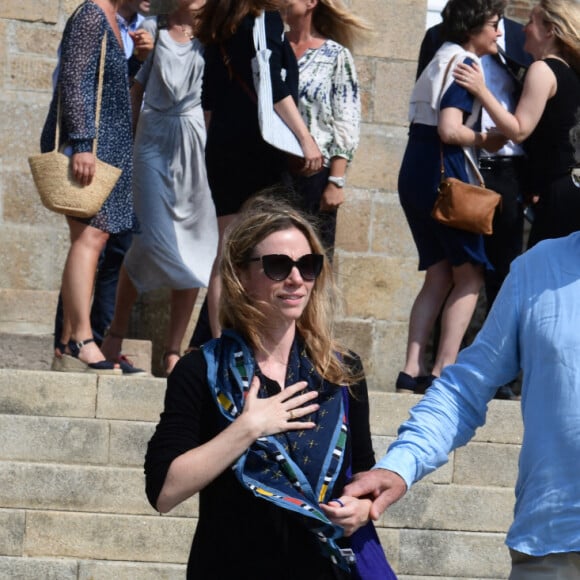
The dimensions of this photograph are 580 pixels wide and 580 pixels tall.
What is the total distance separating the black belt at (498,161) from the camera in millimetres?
6633

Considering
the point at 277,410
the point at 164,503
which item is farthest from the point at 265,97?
the point at 164,503

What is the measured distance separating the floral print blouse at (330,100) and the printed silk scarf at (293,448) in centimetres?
338

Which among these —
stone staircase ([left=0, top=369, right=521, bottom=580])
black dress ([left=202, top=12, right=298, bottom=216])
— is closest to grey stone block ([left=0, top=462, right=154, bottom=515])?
stone staircase ([left=0, top=369, right=521, bottom=580])

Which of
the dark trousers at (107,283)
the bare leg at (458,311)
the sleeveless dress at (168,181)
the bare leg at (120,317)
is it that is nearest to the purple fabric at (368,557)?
the bare leg at (458,311)

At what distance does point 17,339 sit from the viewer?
24.8 feet

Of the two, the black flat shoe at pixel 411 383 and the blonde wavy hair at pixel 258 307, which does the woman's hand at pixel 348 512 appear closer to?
the blonde wavy hair at pixel 258 307

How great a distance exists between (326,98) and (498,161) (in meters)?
0.83

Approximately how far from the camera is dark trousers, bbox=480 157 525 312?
6.61m

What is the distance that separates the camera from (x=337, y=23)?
6.85 m

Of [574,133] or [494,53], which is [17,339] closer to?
[494,53]

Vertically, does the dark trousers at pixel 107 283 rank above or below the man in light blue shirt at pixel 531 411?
below

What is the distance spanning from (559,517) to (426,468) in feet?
1.08

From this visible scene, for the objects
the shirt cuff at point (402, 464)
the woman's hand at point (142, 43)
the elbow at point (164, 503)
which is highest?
the shirt cuff at point (402, 464)

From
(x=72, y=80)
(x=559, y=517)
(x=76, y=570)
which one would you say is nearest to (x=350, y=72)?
(x=72, y=80)
